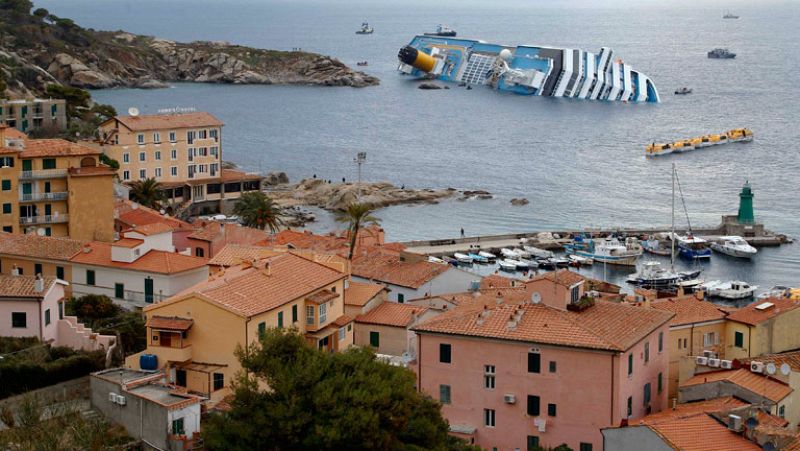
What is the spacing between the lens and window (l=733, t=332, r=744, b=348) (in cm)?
3080

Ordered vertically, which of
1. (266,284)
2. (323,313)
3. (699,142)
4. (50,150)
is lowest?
(323,313)

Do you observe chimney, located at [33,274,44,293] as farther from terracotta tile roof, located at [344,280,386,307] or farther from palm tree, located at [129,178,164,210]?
palm tree, located at [129,178,164,210]

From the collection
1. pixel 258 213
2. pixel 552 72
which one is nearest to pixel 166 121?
pixel 258 213

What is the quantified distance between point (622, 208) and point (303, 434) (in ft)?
183

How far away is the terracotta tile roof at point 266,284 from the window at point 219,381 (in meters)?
1.33

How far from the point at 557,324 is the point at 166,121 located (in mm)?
39371

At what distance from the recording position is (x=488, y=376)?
25969mm

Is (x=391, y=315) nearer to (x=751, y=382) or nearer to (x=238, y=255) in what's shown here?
(x=238, y=255)

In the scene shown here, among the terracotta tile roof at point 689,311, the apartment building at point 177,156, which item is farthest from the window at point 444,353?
the apartment building at point 177,156

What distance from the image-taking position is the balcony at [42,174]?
39594 mm

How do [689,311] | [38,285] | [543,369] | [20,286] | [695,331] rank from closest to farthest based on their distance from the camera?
[543,369]
[38,285]
[20,286]
[695,331]
[689,311]

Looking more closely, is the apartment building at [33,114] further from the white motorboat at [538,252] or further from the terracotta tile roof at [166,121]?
the white motorboat at [538,252]

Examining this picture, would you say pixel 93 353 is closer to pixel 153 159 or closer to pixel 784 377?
pixel 784 377

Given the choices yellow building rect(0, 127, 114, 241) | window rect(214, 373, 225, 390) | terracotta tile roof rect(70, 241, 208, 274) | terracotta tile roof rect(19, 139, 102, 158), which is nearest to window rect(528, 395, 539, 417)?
window rect(214, 373, 225, 390)
